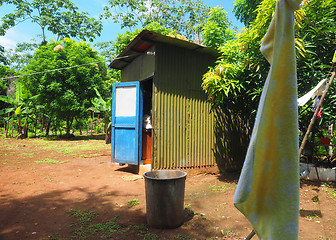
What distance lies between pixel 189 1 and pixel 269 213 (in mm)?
24088

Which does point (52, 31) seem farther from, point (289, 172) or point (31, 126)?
point (289, 172)

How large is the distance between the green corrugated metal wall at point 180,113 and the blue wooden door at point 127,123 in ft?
2.50

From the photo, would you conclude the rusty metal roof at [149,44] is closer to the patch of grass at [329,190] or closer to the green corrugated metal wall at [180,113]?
the green corrugated metal wall at [180,113]

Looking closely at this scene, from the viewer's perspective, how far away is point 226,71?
16.6 ft

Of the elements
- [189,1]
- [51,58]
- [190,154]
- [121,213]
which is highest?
[189,1]

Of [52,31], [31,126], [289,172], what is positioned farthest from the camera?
[52,31]

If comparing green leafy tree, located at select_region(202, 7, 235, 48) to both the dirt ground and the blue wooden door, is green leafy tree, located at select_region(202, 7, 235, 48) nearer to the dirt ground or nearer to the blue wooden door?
the blue wooden door

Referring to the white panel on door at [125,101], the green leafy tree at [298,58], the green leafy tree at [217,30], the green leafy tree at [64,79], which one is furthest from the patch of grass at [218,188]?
the green leafy tree at [64,79]

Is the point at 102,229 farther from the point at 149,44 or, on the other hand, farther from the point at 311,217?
the point at 149,44

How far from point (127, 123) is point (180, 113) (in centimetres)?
171

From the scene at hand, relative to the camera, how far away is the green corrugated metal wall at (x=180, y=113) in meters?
5.87

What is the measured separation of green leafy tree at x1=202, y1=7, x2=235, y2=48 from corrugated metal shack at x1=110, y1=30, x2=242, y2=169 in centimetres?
143

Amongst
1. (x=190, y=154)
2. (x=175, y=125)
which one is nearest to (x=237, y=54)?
(x=175, y=125)

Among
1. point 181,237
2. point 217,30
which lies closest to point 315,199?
point 181,237
